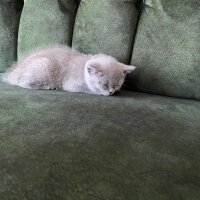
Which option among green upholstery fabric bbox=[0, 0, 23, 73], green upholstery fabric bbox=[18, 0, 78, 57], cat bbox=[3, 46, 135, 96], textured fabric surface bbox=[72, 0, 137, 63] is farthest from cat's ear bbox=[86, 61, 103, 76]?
green upholstery fabric bbox=[0, 0, 23, 73]

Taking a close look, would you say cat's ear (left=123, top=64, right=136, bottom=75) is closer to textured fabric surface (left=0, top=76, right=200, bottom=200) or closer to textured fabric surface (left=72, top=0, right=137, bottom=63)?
textured fabric surface (left=72, top=0, right=137, bottom=63)

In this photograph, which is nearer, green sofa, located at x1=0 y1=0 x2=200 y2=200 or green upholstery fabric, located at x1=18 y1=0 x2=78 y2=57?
green sofa, located at x1=0 y1=0 x2=200 y2=200

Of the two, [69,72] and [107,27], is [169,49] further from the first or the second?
[69,72]

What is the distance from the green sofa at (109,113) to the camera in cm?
65

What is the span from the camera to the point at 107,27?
4.42ft

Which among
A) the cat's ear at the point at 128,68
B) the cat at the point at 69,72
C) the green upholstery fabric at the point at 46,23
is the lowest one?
the cat at the point at 69,72

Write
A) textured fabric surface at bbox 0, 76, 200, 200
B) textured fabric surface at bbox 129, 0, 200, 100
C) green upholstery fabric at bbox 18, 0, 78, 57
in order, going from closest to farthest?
textured fabric surface at bbox 0, 76, 200, 200
textured fabric surface at bbox 129, 0, 200, 100
green upholstery fabric at bbox 18, 0, 78, 57

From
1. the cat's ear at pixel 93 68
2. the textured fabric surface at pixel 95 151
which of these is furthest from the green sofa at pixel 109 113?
the cat's ear at pixel 93 68

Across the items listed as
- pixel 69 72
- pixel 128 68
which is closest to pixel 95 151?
pixel 128 68

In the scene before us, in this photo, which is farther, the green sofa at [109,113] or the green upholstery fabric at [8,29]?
the green upholstery fabric at [8,29]

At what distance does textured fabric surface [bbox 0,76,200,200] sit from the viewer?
24.7 inches

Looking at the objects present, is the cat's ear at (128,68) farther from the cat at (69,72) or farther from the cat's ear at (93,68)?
the cat's ear at (93,68)

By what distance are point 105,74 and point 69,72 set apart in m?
0.16

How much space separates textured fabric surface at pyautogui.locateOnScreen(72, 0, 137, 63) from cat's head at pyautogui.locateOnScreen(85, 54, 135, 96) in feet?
0.18
